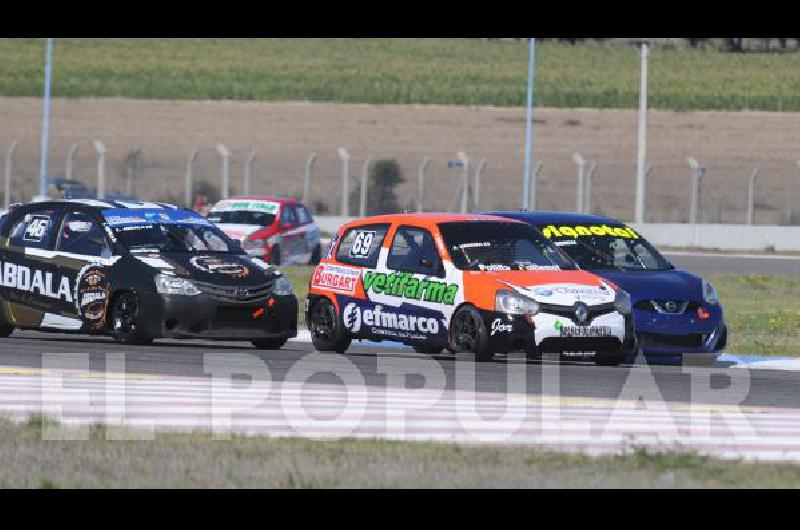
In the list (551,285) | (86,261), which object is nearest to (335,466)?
(551,285)

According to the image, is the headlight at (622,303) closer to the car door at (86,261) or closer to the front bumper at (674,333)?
the front bumper at (674,333)

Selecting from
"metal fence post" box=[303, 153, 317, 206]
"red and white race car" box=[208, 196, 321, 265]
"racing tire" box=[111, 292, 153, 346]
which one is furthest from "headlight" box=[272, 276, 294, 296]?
"metal fence post" box=[303, 153, 317, 206]

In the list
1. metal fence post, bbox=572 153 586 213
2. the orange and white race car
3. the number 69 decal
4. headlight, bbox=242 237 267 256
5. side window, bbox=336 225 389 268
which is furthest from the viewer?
metal fence post, bbox=572 153 586 213

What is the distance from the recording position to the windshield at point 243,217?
3456 centimetres

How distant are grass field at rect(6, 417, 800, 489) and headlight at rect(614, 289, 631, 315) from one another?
6734mm

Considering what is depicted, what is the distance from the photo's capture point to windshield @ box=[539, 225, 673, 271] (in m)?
19.6

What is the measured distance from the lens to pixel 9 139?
82.4 meters

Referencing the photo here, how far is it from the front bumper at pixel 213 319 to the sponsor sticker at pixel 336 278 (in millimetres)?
733

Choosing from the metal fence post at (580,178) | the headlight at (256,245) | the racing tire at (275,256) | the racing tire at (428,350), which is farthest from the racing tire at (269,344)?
the metal fence post at (580,178)

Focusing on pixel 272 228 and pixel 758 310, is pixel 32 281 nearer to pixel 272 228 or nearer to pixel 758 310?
pixel 758 310

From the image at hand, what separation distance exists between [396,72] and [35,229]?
80912mm

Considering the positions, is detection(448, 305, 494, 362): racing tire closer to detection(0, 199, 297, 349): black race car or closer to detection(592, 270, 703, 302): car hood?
detection(592, 270, 703, 302): car hood
